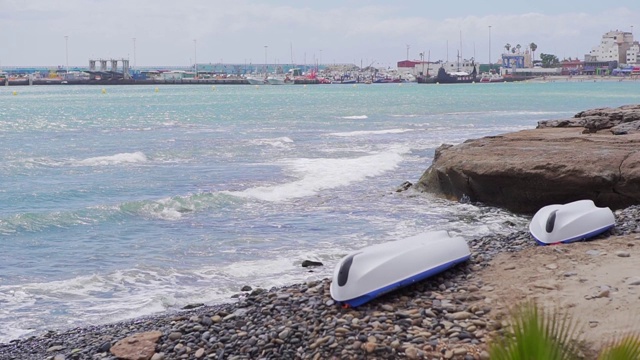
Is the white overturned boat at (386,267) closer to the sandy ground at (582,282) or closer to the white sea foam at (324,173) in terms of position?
the sandy ground at (582,282)

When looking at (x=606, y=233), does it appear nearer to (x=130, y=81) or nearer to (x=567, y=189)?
(x=567, y=189)

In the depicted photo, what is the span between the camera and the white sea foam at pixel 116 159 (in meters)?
27.9

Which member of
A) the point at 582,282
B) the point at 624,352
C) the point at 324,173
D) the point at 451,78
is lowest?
the point at 582,282

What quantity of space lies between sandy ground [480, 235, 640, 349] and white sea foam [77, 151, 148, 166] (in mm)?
20298

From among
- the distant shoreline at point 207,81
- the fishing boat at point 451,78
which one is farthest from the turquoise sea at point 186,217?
the fishing boat at point 451,78

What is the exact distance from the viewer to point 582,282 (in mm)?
8273

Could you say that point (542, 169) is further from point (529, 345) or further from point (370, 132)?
point (370, 132)

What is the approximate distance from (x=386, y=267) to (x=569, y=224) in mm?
3609

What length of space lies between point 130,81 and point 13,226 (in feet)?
499

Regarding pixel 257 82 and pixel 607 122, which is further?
pixel 257 82

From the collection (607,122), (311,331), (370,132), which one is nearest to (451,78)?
(370,132)

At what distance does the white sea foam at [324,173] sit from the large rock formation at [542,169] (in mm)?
3158

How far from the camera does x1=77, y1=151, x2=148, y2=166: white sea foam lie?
2786 cm

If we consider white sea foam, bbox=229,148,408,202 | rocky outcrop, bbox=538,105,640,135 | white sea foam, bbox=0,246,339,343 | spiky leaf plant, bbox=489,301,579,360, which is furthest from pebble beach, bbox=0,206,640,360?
rocky outcrop, bbox=538,105,640,135
